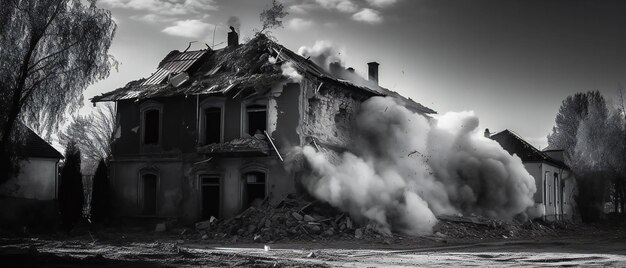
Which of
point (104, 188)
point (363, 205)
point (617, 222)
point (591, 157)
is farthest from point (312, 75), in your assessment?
point (591, 157)

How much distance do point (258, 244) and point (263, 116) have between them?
6880mm

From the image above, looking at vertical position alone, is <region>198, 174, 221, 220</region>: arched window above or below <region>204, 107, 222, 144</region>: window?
below

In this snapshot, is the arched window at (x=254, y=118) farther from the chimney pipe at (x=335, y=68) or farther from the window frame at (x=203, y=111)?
the chimney pipe at (x=335, y=68)

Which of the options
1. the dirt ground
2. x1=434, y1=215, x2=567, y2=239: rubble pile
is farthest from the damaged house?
x1=434, y1=215, x2=567, y2=239: rubble pile

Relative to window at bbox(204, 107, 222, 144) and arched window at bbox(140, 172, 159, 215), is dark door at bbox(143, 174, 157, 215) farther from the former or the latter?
window at bbox(204, 107, 222, 144)

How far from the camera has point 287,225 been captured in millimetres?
22938

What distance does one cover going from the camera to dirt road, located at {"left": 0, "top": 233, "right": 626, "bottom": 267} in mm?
14078

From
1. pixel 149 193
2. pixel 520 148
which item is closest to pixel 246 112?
pixel 149 193

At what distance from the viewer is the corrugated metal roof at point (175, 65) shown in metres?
29.9

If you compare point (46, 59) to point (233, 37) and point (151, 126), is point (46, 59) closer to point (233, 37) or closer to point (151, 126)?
point (151, 126)

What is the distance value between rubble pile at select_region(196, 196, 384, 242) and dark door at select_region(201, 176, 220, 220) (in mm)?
2079

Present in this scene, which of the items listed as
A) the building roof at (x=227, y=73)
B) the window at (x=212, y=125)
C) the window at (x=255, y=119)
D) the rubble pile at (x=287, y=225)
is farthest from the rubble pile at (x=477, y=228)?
the window at (x=212, y=125)

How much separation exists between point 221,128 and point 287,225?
6.36 m

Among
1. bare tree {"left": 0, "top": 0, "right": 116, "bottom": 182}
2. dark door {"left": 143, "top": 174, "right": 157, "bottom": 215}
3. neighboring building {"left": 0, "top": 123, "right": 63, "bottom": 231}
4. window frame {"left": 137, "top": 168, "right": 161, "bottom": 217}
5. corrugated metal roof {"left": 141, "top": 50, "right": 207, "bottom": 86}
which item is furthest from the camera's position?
corrugated metal roof {"left": 141, "top": 50, "right": 207, "bottom": 86}
